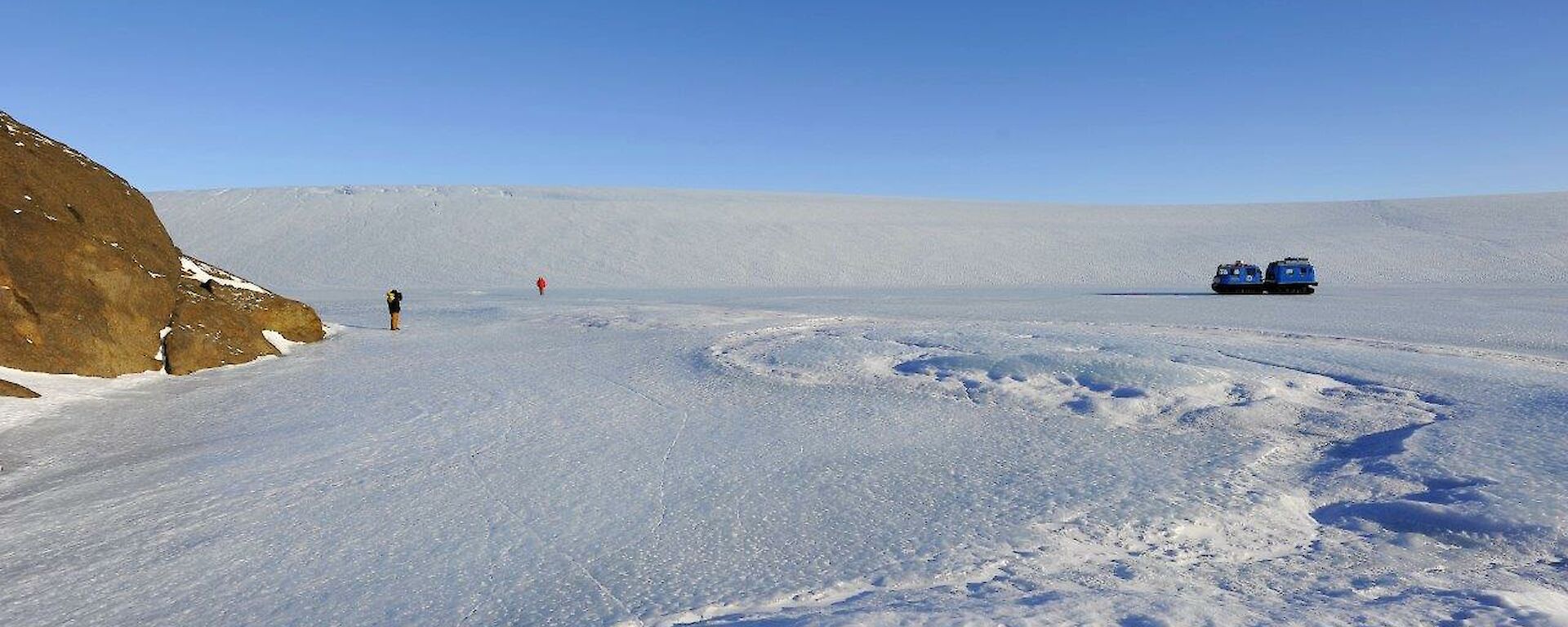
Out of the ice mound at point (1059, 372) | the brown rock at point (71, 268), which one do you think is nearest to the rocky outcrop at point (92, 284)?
the brown rock at point (71, 268)

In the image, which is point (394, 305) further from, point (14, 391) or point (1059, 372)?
point (1059, 372)

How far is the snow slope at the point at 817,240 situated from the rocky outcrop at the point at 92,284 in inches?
1069

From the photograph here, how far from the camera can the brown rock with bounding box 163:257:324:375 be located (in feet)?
36.0

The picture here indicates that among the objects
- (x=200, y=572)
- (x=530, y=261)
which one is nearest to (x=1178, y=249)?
(x=530, y=261)

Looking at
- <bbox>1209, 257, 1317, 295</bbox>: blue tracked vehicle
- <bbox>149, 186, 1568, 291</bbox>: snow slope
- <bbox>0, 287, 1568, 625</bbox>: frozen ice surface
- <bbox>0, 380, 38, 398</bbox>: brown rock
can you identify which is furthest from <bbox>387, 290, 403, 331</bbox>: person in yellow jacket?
<bbox>1209, 257, 1317, 295</bbox>: blue tracked vehicle

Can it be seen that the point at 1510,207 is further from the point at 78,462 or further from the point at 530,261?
the point at 78,462

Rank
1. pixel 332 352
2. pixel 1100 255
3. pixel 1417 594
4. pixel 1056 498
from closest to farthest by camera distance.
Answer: pixel 1417 594
pixel 1056 498
pixel 332 352
pixel 1100 255

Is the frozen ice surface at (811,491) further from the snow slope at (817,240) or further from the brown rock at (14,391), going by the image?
the snow slope at (817,240)

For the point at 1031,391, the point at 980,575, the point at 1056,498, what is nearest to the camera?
the point at 980,575

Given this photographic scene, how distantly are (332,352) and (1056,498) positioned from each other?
462 inches

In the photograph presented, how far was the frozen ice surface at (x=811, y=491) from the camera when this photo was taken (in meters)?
3.93

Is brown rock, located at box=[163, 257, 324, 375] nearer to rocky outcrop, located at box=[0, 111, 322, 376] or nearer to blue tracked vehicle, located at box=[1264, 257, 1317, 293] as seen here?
rocky outcrop, located at box=[0, 111, 322, 376]

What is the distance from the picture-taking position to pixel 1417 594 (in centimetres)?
382

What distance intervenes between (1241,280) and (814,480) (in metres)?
26.2
